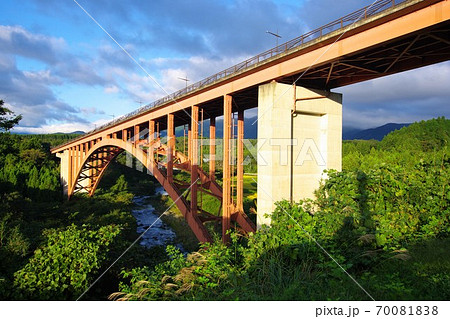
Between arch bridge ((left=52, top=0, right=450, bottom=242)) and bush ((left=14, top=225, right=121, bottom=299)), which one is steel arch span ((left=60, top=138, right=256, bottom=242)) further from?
bush ((left=14, top=225, right=121, bottom=299))

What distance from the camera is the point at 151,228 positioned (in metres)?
28.5

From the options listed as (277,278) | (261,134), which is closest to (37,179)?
(261,134)

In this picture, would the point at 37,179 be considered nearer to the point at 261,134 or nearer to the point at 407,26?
the point at 261,134

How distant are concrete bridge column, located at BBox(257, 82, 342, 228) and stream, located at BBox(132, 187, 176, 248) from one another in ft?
54.6

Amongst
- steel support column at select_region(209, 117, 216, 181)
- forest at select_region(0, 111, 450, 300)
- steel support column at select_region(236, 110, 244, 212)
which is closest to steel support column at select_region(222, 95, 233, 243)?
steel support column at select_region(236, 110, 244, 212)

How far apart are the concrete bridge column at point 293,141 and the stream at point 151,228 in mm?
16638

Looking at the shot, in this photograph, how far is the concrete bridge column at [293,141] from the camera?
9.24 metres

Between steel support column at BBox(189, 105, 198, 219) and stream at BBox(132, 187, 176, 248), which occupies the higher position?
steel support column at BBox(189, 105, 198, 219)

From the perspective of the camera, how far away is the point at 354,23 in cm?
707

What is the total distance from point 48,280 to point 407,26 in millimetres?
12150

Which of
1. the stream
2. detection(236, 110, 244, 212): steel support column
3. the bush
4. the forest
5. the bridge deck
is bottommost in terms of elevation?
the stream

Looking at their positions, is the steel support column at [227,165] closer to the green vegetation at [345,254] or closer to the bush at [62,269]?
the green vegetation at [345,254]

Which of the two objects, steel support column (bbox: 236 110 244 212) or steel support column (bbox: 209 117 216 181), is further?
steel support column (bbox: 209 117 216 181)

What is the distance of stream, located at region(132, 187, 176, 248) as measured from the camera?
24484mm
